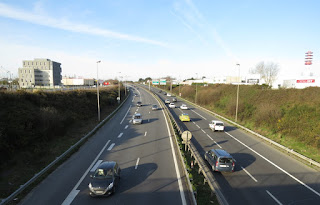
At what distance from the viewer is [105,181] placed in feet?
37.3

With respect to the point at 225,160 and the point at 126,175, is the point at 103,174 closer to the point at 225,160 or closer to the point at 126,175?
the point at 126,175

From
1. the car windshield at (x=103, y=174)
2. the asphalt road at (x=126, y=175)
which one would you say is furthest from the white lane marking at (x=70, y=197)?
the car windshield at (x=103, y=174)

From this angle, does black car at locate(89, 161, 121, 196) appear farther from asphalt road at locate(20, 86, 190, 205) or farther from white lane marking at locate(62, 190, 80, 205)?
white lane marking at locate(62, 190, 80, 205)

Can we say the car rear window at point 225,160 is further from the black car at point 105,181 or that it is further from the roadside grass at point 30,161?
the roadside grass at point 30,161

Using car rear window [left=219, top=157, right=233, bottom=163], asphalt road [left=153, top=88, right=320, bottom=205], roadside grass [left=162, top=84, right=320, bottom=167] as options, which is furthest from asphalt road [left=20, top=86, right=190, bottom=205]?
roadside grass [left=162, top=84, right=320, bottom=167]

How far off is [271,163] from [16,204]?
1975 centimetres

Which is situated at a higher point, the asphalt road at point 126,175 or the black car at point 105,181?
the black car at point 105,181

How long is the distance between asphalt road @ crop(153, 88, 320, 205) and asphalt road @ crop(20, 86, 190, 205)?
11.8ft

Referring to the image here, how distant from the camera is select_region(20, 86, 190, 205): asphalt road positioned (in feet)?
35.8

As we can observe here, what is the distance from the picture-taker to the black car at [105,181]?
35.7 ft

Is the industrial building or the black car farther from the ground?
the industrial building

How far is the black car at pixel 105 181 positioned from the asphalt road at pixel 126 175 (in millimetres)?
442

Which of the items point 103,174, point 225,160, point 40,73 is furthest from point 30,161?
point 40,73

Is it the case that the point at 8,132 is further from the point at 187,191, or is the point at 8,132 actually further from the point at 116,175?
the point at 187,191
